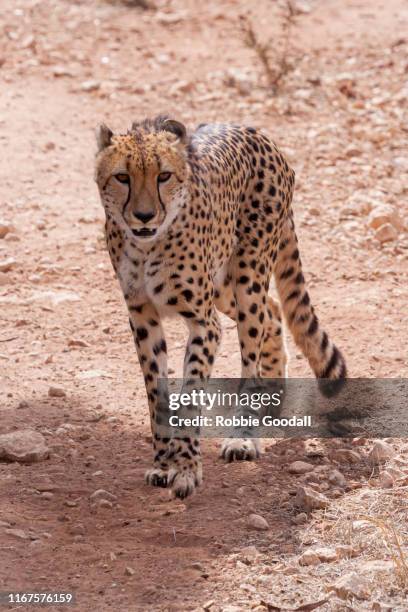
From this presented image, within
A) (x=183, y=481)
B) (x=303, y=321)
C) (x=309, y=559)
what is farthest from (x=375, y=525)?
(x=303, y=321)

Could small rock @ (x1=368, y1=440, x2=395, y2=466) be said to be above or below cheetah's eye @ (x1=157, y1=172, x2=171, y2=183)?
below

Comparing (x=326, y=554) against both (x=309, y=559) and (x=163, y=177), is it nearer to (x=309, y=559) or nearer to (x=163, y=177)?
(x=309, y=559)

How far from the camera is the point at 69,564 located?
4973 millimetres

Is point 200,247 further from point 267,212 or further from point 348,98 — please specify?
point 348,98

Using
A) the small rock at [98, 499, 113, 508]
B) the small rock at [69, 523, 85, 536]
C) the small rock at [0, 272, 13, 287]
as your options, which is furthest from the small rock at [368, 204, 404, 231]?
the small rock at [69, 523, 85, 536]

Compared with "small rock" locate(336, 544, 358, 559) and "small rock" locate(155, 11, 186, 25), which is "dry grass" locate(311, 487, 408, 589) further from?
"small rock" locate(155, 11, 186, 25)

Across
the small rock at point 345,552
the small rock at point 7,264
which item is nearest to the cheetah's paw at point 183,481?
the small rock at point 345,552

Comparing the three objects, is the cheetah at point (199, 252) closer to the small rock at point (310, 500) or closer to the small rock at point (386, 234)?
the small rock at point (310, 500)

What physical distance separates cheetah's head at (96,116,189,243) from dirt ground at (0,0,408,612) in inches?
52.2

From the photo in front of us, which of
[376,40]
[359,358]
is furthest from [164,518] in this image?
[376,40]

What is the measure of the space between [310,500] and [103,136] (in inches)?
78.0

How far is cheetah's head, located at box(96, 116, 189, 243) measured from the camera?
215 inches

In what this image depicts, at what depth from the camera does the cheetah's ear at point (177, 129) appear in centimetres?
579

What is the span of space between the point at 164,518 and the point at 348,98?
7455 mm
